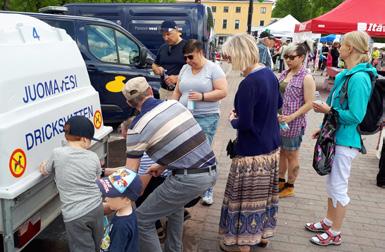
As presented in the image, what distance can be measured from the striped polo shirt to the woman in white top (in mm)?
1137

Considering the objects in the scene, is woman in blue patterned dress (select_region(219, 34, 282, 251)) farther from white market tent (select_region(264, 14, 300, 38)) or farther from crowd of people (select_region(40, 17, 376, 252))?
white market tent (select_region(264, 14, 300, 38))

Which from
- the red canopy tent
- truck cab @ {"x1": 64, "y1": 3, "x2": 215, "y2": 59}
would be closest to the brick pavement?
truck cab @ {"x1": 64, "y1": 3, "x2": 215, "y2": 59}

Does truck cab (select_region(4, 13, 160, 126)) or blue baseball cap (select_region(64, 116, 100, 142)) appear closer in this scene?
blue baseball cap (select_region(64, 116, 100, 142))

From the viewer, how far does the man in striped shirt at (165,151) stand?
2422mm

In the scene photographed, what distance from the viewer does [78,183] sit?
96.6 inches

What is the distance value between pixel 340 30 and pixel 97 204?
1008 centimetres

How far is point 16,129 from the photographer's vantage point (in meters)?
2.25

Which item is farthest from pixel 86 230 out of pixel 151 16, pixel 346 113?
pixel 151 16

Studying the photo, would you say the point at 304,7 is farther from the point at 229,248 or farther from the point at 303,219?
the point at 229,248

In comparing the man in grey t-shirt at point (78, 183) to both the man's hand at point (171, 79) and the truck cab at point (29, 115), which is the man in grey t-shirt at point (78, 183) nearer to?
the truck cab at point (29, 115)

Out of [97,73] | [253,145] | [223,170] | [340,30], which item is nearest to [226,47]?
[253,145]

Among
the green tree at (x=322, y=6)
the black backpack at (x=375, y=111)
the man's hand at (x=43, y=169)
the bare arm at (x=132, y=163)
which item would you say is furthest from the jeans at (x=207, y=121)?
the green tree at (x=322, y=6)

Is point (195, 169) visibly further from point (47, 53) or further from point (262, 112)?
point (47, 53)

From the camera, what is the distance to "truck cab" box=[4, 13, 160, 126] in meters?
6.30
